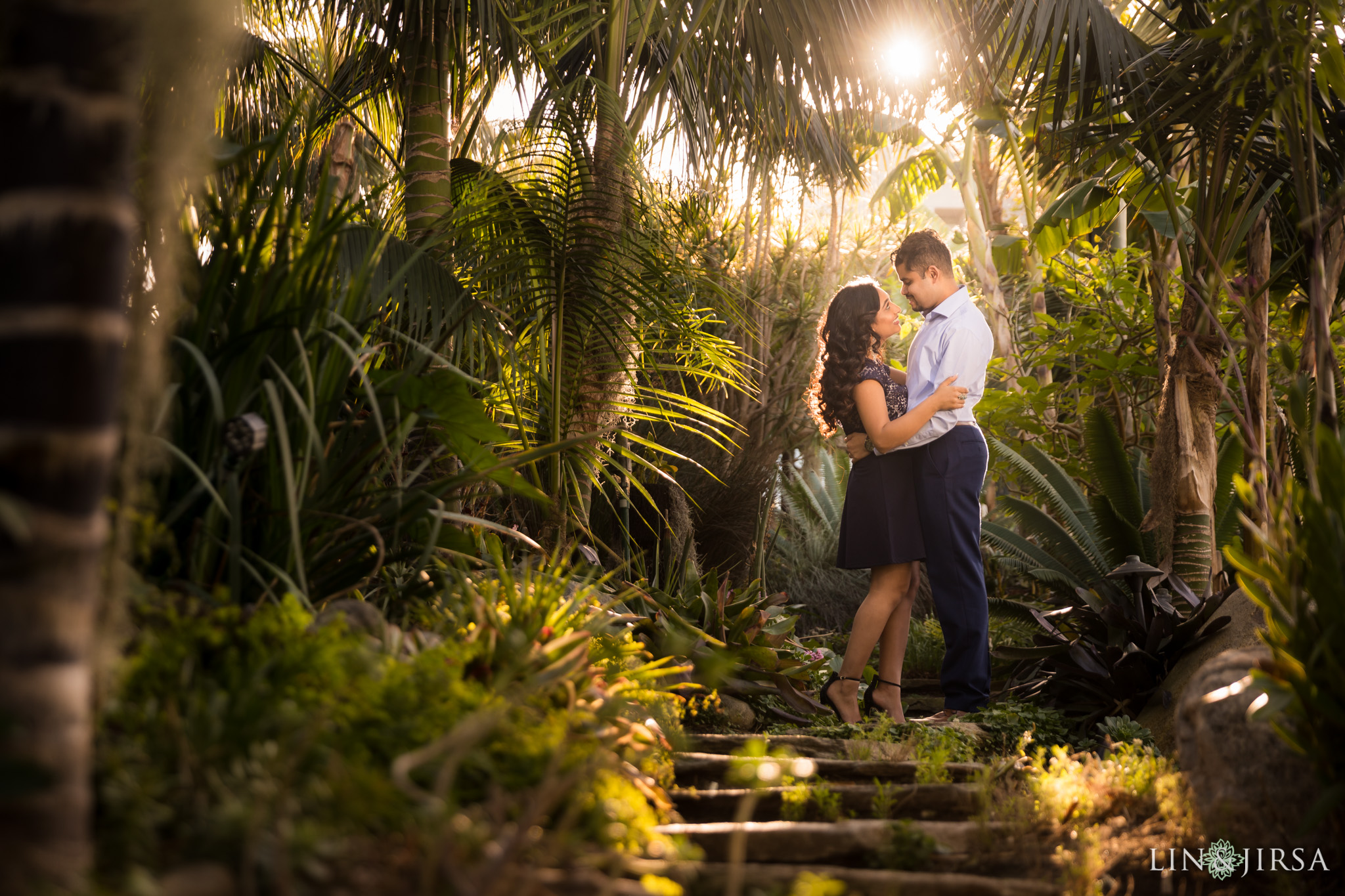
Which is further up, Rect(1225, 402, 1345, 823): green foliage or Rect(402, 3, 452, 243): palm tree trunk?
Rect(402, 3, 452, 243): palm tree trunk

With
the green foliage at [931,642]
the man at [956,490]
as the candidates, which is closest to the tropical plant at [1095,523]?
the green foliage at [931,642]

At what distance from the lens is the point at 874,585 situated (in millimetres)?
3400

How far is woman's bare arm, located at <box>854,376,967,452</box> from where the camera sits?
10.8 feet

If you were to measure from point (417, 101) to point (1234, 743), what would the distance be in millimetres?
4477

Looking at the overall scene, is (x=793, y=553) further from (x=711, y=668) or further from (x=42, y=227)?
(x=42, y=227)

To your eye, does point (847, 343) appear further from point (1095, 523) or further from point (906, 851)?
point (1095, 523)

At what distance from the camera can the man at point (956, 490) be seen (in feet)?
10.9

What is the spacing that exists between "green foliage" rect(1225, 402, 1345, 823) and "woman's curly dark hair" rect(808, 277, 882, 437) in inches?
72.5

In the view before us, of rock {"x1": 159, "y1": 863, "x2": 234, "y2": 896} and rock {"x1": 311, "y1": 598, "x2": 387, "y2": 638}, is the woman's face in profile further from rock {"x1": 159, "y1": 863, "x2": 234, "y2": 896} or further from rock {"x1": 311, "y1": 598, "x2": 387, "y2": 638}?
rock {"x1": 159, "y1": 863, "x2": 234, "y2": 896}

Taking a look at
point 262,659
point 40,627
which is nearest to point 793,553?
point 262,659

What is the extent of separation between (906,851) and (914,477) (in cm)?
188

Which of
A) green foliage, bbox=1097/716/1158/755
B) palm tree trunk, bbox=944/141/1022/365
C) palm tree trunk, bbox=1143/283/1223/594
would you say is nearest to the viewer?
green foliage, bbox=1097/716/1158/755

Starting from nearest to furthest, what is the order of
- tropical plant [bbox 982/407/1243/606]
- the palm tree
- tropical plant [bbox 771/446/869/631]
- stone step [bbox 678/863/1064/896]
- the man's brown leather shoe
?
stone step [bbox 678/863/1064/896] < the man's brown leather shoe < the palm tree < tropical plant [bbox 982/407/1243/606] < tropical plant [bbox 771/446/869/631]

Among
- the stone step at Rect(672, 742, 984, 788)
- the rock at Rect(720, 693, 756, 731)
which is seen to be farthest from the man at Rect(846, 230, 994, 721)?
the stone step at Rect(672, 742, 984, 788)
